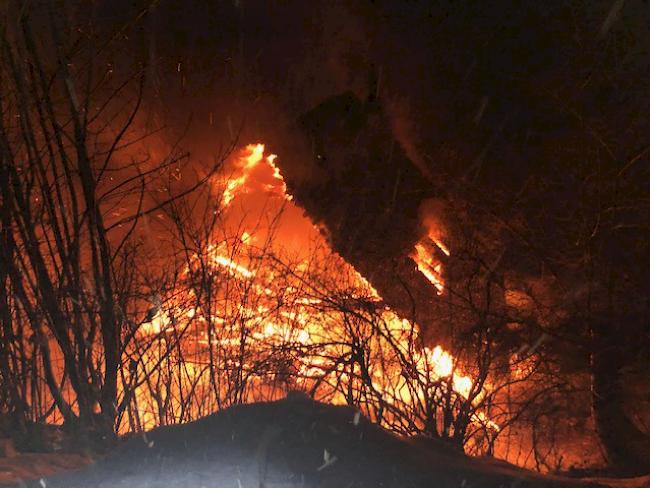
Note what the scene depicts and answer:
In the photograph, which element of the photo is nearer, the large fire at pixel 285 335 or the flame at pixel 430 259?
the large fire at pixel 285 335

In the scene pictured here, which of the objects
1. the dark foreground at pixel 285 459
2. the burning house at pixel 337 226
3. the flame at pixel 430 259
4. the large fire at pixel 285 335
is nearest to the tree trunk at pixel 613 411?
the burning house at pixel 337 226

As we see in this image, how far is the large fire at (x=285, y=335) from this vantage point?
26.7 feet

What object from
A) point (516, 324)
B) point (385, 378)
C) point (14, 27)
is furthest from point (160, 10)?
point (516, 324)

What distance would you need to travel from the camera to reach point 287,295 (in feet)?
29.4

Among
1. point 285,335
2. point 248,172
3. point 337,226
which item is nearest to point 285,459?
point 285,335

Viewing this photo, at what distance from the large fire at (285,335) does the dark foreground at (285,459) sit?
10.4 ft

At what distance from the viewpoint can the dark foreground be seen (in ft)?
13.2

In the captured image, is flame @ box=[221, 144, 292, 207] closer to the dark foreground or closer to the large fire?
the large fire

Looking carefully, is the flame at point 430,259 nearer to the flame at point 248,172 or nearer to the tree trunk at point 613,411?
the flame at point 248,172

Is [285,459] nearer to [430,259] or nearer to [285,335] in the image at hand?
[285,335]

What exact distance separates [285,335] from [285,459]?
4.83 m

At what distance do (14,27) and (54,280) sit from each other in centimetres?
217

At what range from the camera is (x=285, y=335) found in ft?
29.6

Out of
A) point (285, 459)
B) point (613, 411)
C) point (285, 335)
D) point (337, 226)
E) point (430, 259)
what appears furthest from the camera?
point (337, 226)
